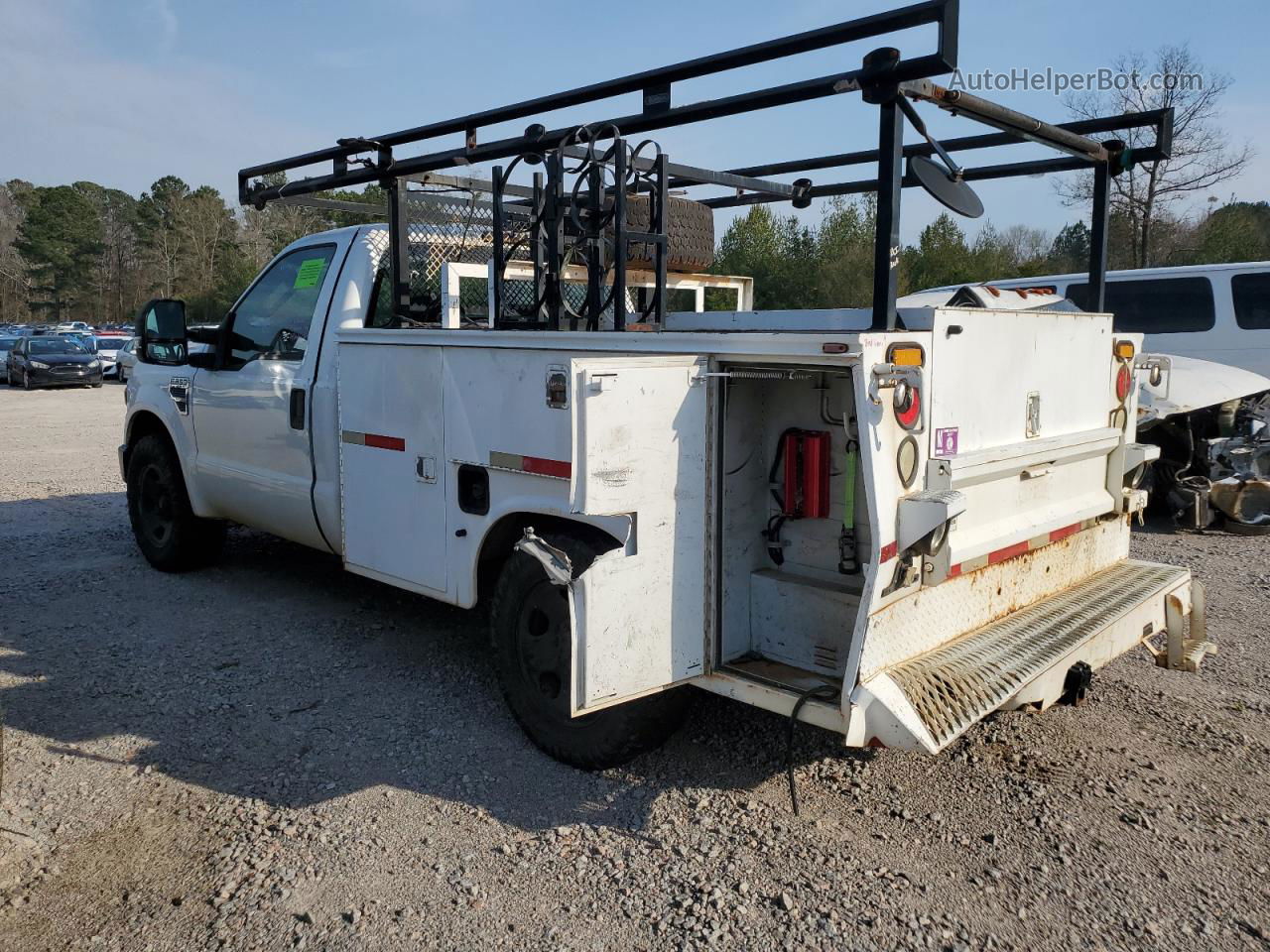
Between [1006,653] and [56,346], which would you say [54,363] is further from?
[1006,653]

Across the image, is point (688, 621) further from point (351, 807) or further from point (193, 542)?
point (193, 542)

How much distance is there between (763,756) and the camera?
4066 mm

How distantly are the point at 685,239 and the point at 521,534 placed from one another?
2.13 metres

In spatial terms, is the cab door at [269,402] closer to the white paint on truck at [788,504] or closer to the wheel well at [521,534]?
the white paint on truck at [788,504]

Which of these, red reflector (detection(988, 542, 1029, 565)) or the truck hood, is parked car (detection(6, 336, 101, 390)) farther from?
red reflector (detection(988, 542, 1029, 565))

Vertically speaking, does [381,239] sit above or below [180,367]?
above

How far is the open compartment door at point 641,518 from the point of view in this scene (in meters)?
3.27

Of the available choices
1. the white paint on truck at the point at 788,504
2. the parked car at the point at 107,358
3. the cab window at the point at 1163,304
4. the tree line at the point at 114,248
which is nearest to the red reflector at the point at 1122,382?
the white paint on truck at the point at 788,504

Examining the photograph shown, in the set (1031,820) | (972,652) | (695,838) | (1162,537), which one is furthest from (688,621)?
(1162,537)

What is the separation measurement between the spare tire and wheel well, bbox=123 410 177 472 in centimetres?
355

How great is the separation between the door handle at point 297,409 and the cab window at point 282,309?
210 mm

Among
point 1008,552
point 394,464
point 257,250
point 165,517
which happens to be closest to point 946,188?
point 1008,552

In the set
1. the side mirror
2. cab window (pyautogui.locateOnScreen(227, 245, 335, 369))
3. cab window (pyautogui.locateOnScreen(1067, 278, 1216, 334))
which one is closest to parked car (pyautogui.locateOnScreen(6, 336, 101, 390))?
the side mirror

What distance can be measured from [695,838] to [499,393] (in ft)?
5.80
